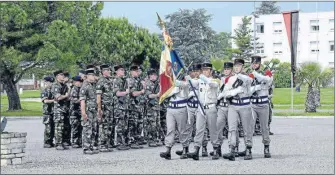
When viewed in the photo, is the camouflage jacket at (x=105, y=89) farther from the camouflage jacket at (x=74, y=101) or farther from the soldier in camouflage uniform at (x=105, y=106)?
the camouflage jacket at (x=74, y=101)

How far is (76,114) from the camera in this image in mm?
16312

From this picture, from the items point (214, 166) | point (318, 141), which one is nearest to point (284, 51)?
point (318, 141)

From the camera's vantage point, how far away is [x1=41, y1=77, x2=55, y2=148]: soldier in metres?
17.0

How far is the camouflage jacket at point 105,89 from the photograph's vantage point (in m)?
15.2

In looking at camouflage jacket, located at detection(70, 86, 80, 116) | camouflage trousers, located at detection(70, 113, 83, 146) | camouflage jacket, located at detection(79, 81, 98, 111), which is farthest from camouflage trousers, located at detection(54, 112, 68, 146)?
camouflage jacket, located at detection(79, 81, 98, 111)

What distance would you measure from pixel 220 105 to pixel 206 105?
0.86 ft

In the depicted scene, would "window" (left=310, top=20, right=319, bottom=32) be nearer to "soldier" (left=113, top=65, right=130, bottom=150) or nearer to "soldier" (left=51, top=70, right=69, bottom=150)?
"soldier" (left=51, top=70, right=69, bottom=150)

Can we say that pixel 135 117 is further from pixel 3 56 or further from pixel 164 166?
pixel 3 56

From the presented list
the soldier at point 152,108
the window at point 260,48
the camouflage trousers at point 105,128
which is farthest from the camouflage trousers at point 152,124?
the window at point 260,48

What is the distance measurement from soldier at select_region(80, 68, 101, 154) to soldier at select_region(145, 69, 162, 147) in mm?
1673

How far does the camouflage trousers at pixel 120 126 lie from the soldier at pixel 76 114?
36.3 inches

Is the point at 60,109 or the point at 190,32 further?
the point at 190,32

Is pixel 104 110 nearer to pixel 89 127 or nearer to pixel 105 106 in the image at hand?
pixel 105 106

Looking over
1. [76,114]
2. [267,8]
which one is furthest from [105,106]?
[267,8]
